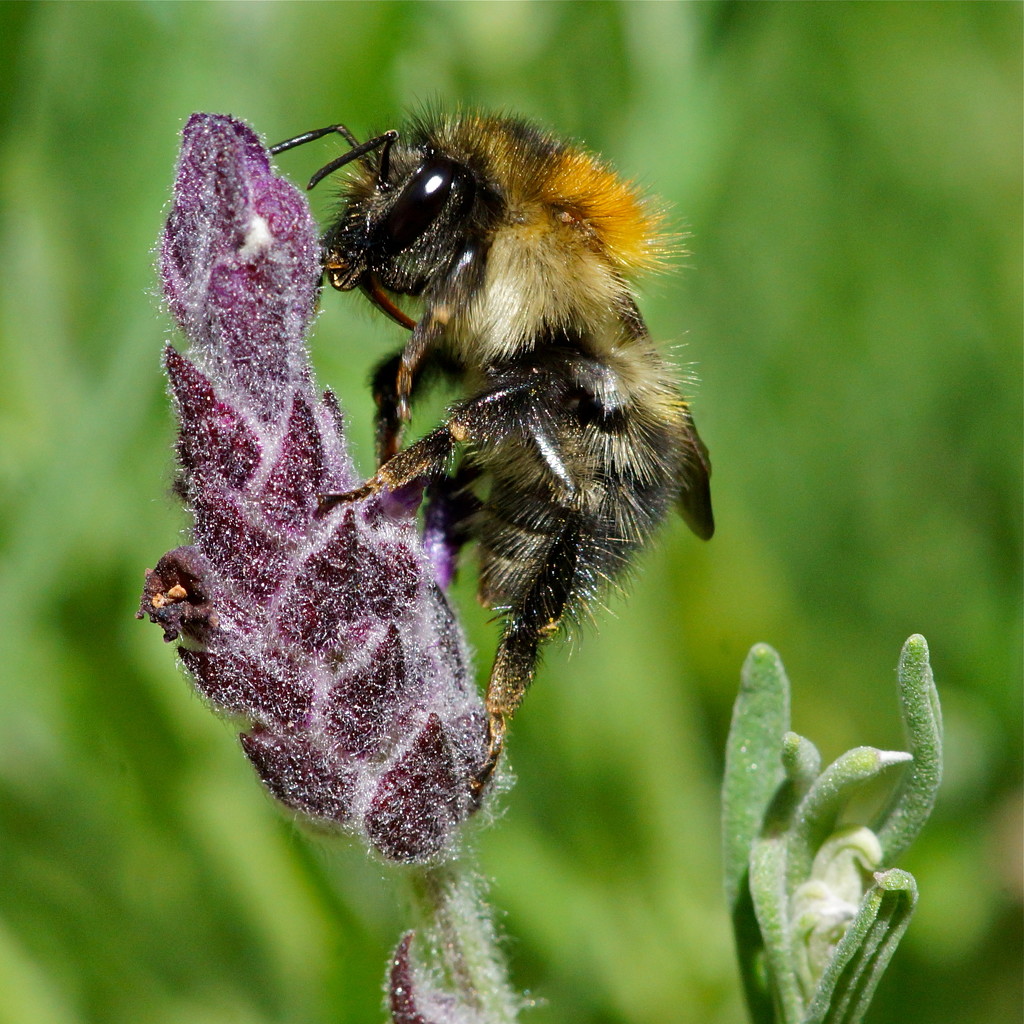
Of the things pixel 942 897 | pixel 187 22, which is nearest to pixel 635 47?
pixel 187 22

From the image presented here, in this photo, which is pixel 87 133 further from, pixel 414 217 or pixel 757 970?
pixel 757 970

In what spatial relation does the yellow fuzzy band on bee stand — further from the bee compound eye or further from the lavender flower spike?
the lavender flower spike

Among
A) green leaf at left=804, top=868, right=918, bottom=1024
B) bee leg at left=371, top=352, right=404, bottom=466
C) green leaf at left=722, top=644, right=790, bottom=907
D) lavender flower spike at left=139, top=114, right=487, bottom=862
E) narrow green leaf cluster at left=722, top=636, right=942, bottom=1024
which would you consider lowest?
green leaf at left=804, top=868, right=918, bottom=1024

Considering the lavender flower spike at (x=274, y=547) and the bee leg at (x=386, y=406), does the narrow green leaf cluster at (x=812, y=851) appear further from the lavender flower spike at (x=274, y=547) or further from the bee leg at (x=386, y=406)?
the bee leg at (x=386, y=406)

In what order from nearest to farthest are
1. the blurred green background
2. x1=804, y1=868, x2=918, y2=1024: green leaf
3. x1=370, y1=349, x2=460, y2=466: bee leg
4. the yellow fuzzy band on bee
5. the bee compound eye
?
1. x1=804, y1=868, x2=918, y2=1024: green leaf
2. the bee compound eye
3. the yellow fuzzy band on bee
4. x1=370, y1=349, x2=460, y2=466: bee leg
5. the blurred green background

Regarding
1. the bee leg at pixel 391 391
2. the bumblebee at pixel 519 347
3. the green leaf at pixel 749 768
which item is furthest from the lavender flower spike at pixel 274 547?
the green leaf at pixel 749 768

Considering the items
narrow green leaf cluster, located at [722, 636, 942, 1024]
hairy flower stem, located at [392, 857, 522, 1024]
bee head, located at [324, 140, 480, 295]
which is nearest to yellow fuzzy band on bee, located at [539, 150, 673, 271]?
bee head, located at [324, 140, 480, 295]

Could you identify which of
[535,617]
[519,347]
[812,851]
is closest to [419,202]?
[519,347]
